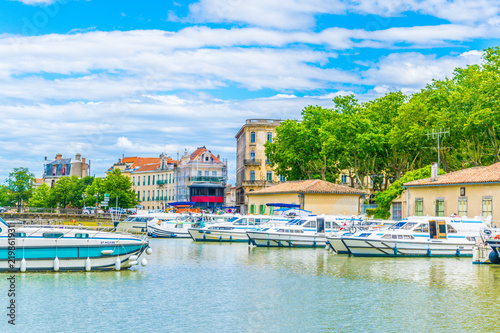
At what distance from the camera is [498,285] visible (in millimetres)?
29969

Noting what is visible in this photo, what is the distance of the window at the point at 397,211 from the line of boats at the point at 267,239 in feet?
19.9

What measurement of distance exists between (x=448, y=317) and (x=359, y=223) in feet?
110

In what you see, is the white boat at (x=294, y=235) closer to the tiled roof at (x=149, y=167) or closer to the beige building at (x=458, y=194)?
the beige building at (x=458, y=194)

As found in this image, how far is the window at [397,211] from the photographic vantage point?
6362 centimetres

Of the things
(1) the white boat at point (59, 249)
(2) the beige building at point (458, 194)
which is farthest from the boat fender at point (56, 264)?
(2) the beige building at point (458, 194)

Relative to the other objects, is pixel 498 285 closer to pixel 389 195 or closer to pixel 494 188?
pixel 494 188

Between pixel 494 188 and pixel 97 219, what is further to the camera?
pixel 97 219

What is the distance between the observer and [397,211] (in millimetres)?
64375

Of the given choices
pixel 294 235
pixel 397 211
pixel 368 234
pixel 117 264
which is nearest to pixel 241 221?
pixel 294 235

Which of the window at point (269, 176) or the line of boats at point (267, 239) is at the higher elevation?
the window at point (269, 176)

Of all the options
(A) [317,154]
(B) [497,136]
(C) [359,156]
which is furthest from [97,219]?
(B) [497,136]

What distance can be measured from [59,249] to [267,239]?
2406cm

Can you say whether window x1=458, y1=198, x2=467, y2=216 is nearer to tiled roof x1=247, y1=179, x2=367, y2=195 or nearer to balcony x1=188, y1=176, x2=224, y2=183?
tiled roof x1=247, y1=179, x2=367, y2=195

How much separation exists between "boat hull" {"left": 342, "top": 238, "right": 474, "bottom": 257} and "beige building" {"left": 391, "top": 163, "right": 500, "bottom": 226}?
4865mm
